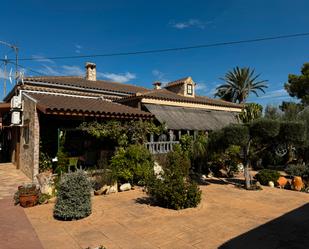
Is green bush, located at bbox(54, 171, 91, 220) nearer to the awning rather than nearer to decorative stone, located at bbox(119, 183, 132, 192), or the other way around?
decorative stone, located at bbox(119, 183, 132, 192)

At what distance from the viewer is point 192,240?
679 cm

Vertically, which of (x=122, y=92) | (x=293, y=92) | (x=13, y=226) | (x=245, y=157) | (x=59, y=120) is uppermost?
(x=293, y=92)

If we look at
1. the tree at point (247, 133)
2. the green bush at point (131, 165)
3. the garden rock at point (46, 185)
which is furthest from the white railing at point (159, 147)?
the garden rock at point (46, 185)

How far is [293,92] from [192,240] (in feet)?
115

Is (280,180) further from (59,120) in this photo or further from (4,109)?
(4,109)

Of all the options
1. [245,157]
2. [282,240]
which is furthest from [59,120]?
[282,240]

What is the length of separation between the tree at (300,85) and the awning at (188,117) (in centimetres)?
1583

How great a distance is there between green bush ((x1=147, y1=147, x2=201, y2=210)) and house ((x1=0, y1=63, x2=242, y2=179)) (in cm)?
595

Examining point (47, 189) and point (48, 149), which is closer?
point (47, 189)

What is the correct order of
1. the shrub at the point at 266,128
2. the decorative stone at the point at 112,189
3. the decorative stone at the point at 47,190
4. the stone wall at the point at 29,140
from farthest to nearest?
the stone wall at the point at 29,140 → the shrub at the point at 266,128 → the decorative stone at the point at 112,189 → the decorative stone at the point at 47,190

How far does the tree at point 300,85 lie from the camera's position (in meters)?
33.5

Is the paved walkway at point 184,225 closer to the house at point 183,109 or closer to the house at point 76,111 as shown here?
the house at point 76,111

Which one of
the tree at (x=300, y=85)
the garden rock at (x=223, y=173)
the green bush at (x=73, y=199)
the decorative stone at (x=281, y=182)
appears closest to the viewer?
the green bush at (x=73, y=199)

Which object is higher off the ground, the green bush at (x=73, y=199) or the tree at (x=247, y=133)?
the tree at (x=247, y=133)
